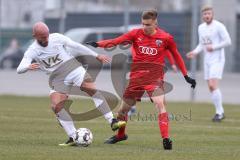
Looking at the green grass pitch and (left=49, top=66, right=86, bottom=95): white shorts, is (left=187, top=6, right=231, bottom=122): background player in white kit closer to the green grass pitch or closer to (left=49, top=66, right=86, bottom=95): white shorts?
the green grass pitch

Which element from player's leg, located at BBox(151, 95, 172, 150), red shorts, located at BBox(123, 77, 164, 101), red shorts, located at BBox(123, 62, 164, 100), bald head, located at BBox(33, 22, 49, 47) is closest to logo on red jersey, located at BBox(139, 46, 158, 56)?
red shorts, located at BBox(123, 62, 164, 100)

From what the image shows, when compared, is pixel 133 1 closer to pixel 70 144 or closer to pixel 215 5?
pixel 215 5

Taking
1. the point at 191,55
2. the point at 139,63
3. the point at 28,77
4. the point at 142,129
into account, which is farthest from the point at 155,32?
the point at 28,77

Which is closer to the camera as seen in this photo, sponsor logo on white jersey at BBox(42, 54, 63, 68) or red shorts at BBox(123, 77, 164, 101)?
red shorts at BBox(123, 77, 164, 101)

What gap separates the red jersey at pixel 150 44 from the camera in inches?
507

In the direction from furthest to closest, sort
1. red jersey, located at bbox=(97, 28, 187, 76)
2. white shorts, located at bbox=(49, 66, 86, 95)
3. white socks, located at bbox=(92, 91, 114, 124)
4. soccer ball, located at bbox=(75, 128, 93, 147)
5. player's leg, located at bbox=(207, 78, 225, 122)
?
1. player's leg, located at bbox=(207, 78, 225, 122)
2. white socks, located at bbox=(92, 91, 114, 124)
3. white shorts, located at bbox=(49, 66, 86, 95)
4. soccer ball, located at bbox=(75, 128, 93, 147)
5. red jersey, located at bbox=(97, 28, 187, 76)

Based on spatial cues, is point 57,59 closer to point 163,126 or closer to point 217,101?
point 163,126

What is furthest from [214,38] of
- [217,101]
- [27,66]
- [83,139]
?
[27,66]

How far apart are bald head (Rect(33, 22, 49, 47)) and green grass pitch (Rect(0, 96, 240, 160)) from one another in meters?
1.66

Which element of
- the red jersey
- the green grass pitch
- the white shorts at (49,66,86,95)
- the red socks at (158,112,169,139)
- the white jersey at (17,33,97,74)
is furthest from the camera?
the white shorts at (49,66,86,95)

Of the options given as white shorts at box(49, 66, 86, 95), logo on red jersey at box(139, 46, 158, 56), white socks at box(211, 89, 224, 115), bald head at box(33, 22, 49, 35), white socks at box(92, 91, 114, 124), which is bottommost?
white socks at box(211, 89, 224, 115)

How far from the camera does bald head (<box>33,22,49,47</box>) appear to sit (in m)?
12.8

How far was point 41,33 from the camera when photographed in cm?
1290

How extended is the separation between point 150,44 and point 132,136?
260cm
